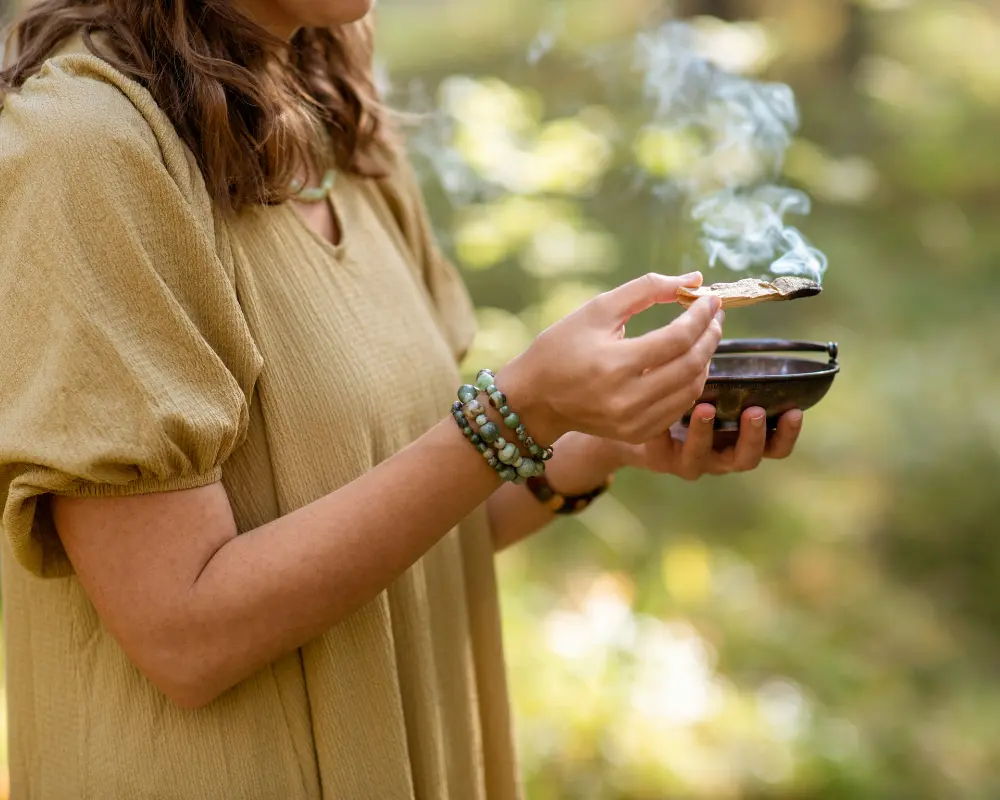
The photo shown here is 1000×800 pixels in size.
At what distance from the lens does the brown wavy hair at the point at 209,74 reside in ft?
3.58

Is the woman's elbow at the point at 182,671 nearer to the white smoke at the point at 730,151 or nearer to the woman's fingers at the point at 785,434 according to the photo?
the woman's fingers at the point at 785,434

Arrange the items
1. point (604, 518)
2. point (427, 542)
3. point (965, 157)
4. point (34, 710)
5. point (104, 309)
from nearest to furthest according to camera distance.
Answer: point (104, 309) < point (427, 542) < point (34, 710) < point (604, 518) < point (965, 157)

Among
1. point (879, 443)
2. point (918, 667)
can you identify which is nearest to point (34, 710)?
point (918, 667)

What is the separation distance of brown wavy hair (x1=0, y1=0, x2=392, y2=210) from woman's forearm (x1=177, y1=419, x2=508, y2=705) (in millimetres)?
375

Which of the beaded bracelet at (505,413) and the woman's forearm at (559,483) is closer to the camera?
the beaded bracelet at (505,413)

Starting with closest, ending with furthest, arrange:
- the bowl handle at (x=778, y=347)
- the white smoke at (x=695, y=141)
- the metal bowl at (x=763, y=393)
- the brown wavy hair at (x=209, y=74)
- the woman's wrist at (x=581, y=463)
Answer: the brown wavy hair at (x=209, y=74), the metal bowl at (x=763, y=393), the bowl handle at (x=778, y=347), the woman's wrist at (x=581, y=463), the white smoke at (x=695, y=141)

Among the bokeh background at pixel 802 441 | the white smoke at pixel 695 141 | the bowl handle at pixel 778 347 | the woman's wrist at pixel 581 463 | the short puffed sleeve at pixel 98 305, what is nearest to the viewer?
the short puffed sleeve at pixel 98 305

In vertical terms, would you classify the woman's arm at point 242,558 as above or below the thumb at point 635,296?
below

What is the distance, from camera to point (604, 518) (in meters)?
3.97

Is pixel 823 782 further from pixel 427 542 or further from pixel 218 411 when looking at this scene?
pixel 218 411

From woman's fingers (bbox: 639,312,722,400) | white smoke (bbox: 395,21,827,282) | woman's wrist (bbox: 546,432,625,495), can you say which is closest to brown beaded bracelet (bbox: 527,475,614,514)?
woman's wrist (bbox: 546,432,625,495)

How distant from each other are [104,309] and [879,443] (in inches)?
163

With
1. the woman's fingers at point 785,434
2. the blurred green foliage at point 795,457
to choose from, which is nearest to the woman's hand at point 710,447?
the woman's fingers at point 785,434

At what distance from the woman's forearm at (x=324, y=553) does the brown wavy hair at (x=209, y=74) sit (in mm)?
375
